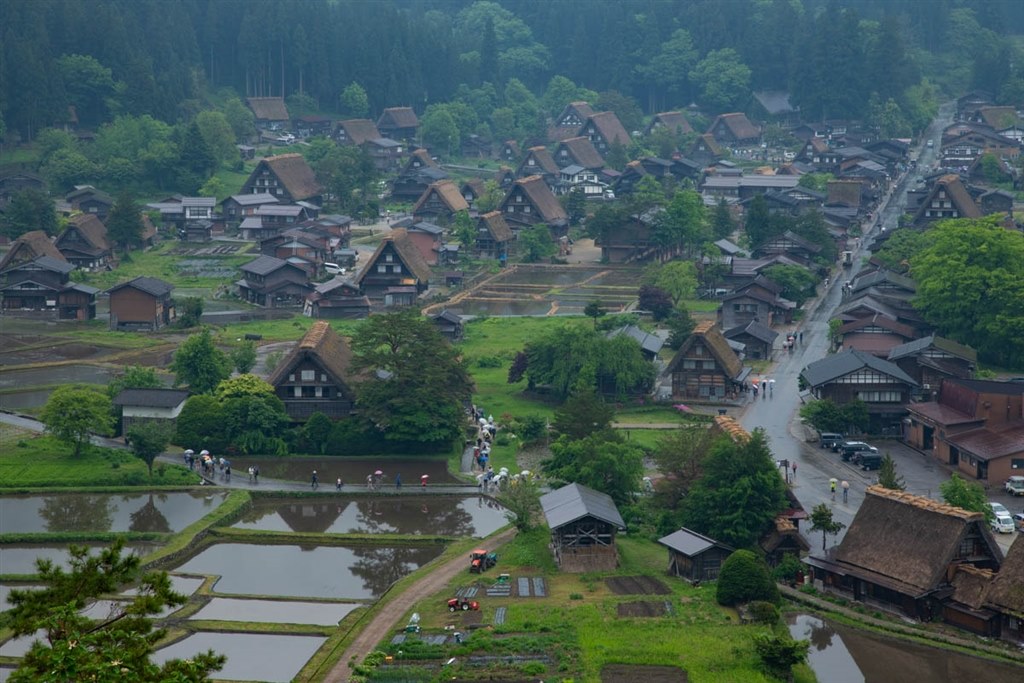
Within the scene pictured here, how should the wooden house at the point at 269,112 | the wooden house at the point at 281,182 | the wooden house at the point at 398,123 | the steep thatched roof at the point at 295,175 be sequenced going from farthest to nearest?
the wooden house at the point at 398,123, the wooden house at the point at 269,112, the steep thatched roof at the point at 295,175, the wooden house at the point at 281,182

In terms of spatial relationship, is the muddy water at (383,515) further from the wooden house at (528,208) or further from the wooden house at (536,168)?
the wooden house at (536,168)

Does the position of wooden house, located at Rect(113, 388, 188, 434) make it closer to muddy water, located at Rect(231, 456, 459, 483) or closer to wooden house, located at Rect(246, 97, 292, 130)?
muddy water, located at Rect(231, 456, 459, 483)

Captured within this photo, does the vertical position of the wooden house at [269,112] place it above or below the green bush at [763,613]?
above

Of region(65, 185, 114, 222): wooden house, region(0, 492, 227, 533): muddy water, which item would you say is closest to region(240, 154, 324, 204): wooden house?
region(65, 185, 114, 222): wooden house

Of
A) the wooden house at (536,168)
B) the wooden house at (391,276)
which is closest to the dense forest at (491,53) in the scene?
the wooden house at (536,168)

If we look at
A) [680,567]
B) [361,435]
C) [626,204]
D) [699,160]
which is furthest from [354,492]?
[699,160]

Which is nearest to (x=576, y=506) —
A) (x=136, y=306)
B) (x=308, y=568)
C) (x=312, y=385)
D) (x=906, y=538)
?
(x=308, y=568)

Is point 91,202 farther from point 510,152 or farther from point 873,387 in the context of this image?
point 873,387

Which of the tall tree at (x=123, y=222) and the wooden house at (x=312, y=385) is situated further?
the tall tree at (x=123, y=222)
